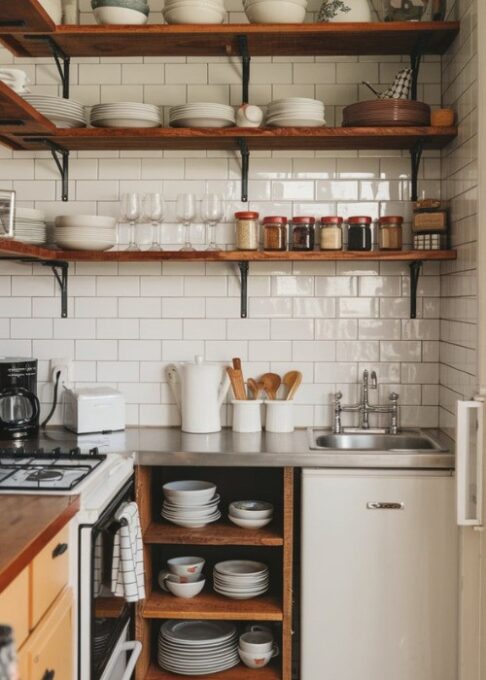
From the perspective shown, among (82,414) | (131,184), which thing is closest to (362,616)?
(82,414)

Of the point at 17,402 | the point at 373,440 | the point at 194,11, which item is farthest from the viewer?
the point at 373,440

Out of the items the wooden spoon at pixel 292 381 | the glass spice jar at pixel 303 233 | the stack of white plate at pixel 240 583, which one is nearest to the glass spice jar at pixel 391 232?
the glass spice jar at pixel 303 233

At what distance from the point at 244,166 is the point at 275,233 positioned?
345mm

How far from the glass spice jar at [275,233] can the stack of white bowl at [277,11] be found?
77cm

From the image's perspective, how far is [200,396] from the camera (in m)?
3.47

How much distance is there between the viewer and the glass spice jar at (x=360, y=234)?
Answer: 3.45 m

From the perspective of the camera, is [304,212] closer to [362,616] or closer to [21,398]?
[21,398]

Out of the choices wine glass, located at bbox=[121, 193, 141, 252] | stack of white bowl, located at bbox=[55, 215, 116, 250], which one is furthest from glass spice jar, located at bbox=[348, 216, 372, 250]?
stack of white bowl, located at bbox=[55, 215, 116, 250]

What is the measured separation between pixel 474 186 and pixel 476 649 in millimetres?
1654

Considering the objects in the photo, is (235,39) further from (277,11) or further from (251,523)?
(251,523)

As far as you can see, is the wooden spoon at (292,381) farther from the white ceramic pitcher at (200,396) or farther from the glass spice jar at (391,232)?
the glass spice jar at (391,232)

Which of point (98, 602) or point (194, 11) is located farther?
point (194, 11)

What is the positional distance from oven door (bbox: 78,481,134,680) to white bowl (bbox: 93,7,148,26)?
1.84 metres

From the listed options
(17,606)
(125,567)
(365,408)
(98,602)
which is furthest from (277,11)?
(17,606)
